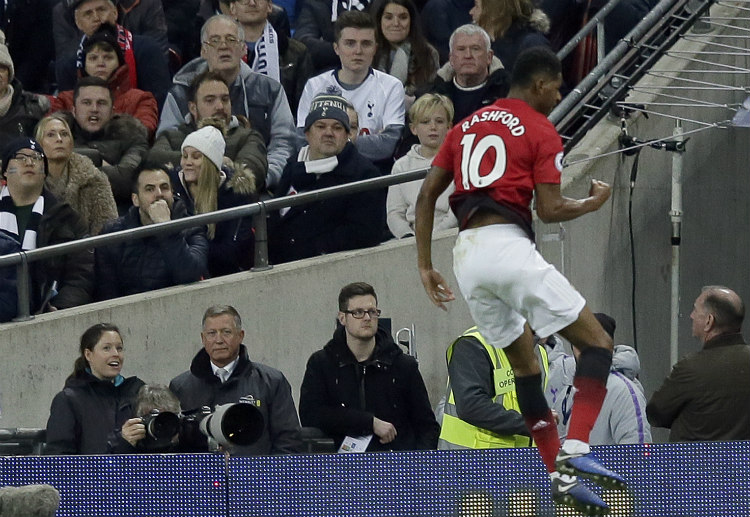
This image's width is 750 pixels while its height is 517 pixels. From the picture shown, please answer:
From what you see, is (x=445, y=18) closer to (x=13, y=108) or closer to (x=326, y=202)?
(x=326, y=202)

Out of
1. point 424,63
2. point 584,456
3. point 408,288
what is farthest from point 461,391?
point 424,63

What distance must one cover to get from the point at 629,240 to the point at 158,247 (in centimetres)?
384

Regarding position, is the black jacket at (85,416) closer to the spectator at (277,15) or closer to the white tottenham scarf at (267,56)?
the white tottenham scarf at (267,56)

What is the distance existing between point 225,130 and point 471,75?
1901 millimetres

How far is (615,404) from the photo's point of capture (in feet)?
32.0

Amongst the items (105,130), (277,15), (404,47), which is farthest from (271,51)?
A: (105,130)

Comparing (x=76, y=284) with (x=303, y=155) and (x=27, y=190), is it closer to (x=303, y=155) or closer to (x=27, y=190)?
(x=27, y=190)

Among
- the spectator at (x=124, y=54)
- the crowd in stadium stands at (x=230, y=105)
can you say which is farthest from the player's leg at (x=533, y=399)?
the spectator at (x=124, y=54)

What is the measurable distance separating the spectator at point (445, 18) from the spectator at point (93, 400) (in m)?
4.89

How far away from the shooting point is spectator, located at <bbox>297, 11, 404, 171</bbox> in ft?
41.1

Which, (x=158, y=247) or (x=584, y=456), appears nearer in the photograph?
(x=584, y=456)

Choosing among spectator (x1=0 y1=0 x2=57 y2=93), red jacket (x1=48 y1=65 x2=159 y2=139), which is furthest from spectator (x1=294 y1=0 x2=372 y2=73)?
spectator (x1=0 y1=0 x2=57 y2=93)

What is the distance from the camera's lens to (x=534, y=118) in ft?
24.5

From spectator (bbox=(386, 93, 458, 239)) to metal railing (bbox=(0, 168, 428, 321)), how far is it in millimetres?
225
